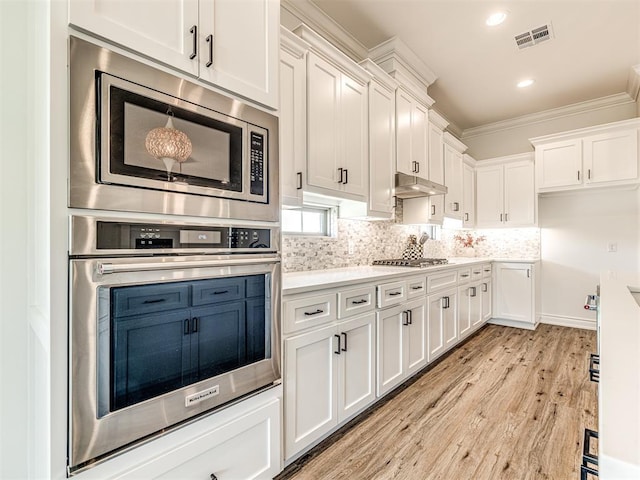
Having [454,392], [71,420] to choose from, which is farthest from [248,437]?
[454,392]

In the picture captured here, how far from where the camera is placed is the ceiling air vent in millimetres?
2910

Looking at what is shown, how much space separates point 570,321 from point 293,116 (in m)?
4.80

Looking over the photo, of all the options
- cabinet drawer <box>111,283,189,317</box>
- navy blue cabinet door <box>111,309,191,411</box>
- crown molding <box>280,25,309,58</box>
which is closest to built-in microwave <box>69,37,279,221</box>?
cabinet drawer <box>111,283,189,317</box>

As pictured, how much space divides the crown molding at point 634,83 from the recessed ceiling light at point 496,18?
175 cm

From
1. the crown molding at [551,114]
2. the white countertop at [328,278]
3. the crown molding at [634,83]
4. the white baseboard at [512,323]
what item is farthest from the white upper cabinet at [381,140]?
the crown molding at [551,114]

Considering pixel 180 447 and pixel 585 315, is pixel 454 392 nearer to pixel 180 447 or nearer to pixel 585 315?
pixel 180 447

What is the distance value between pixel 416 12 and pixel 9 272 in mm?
3138

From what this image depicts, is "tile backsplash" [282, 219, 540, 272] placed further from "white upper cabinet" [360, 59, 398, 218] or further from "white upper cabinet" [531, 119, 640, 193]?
"white upper cabinet" [531, 119, 640, 193]

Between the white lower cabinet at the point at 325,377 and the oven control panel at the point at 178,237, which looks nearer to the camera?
the oven control panel at the point at 178,237

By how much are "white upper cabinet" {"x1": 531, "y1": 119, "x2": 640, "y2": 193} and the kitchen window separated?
11.0ft

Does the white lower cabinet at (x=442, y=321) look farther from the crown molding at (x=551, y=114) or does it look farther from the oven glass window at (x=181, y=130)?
the crown molding at (x=551, y=114)

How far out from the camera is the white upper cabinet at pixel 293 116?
195 cm

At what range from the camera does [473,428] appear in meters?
2.04

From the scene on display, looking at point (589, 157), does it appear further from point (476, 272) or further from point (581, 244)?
point (476, 272)
